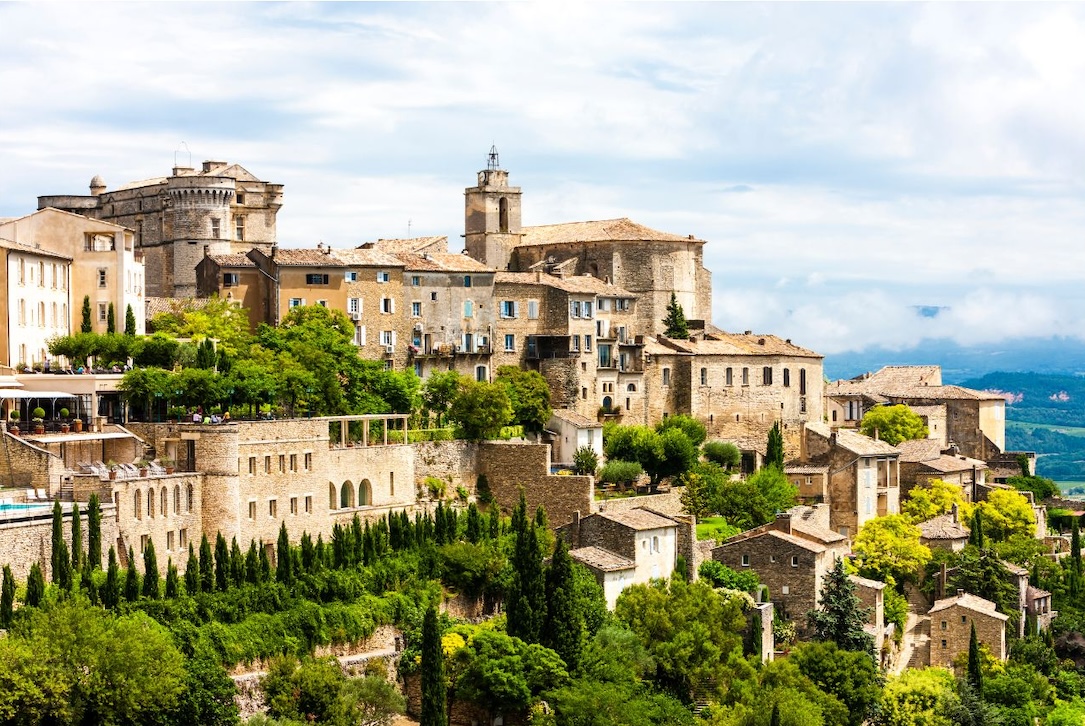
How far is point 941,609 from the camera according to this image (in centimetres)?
7744

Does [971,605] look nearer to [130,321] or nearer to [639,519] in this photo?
[639,519]

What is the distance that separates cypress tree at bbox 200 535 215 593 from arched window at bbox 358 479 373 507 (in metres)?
11.7

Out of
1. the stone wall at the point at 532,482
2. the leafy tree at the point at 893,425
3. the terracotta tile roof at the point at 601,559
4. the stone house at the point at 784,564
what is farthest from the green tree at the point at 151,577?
the leafy tree at the point at 893,425

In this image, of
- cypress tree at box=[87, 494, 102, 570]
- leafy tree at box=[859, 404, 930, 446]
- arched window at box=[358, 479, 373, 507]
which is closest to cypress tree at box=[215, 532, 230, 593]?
cypress tree at box=[87, 494, 102, 570]

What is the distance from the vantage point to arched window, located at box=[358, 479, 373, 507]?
67438 millimetres

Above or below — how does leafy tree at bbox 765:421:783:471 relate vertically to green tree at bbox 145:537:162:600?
above

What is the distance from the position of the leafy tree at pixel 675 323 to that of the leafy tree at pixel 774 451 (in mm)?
6661

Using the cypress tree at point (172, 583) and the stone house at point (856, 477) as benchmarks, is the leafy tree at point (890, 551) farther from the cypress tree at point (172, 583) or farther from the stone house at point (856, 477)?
the cypress tree at point (172, 583)

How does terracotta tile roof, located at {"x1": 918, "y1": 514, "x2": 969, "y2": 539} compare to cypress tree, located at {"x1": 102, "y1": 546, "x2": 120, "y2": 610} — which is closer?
cypress tree, located at {"x1": 102, "y1": 546, "x2": 120, "y2": 610}

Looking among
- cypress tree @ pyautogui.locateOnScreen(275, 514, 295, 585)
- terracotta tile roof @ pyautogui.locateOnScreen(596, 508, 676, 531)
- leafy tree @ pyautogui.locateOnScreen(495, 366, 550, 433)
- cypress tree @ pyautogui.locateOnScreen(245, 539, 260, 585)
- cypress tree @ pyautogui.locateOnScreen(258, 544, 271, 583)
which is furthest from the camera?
leafy tree @ pyautogui.locateOnScreen(495, 366, 550, 433)

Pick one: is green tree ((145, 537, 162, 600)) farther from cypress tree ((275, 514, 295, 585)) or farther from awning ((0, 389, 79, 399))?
awning ((0, 389, 79, 399))

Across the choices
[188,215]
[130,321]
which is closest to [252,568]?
[130,321]

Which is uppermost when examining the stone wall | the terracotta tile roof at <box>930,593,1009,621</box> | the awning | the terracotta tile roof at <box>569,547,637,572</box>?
the awning

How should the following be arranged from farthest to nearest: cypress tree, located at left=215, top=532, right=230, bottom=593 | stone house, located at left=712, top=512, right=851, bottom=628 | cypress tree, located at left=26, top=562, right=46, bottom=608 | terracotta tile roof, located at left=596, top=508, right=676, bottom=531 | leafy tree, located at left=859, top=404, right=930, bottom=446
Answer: leafy tree, located at left=859, top=404, right=930, bottom=446, stone house, located at left=712, top=512, right=851, bottom=628, terracotta tile roof, located at left=596, top=508, right=676, bottom=531, cypress tree, located at left=215, top=532, right=230, bottom=593, cypress tree, located at left=26, top=562, right=46, bottom=608
